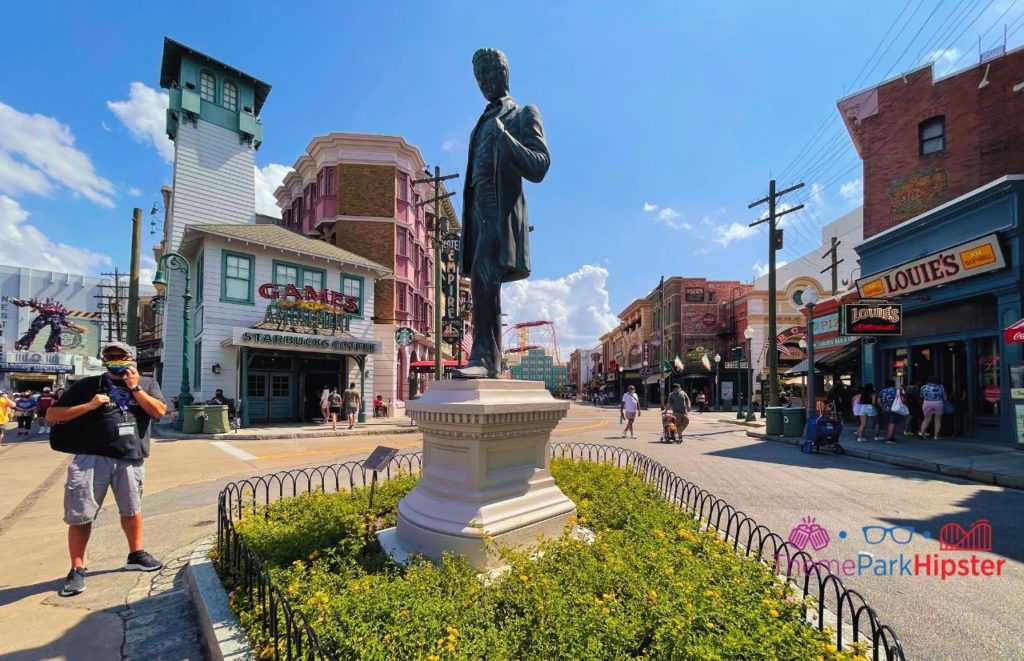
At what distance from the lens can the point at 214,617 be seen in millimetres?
3229

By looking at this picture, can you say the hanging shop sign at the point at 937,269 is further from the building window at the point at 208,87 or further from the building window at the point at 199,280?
the building window at the point at 208,87

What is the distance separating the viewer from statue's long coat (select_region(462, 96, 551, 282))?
4.45 m

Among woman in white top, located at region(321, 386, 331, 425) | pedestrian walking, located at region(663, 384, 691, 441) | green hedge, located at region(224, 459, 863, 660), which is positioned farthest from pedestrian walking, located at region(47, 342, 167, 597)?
woman in white top, located at region(321, 386, 331, 425)

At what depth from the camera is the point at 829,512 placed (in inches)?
252

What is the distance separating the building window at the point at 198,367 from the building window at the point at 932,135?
2918 centimetres

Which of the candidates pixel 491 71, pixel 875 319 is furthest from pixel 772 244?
pixel 491 71

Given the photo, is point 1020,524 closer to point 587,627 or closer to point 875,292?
point 587,627

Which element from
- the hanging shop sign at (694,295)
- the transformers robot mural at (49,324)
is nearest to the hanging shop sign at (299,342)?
the hanging shop sign at (694,295)

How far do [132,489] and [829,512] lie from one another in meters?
8.28

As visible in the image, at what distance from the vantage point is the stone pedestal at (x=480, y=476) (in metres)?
3.81

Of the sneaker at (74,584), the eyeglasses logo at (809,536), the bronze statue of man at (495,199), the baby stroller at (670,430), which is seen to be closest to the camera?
the sneaker at (74,584)

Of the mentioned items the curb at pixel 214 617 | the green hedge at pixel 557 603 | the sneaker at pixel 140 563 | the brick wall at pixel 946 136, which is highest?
the brick wall at pixel 946 136

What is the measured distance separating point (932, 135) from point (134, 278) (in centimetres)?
3389

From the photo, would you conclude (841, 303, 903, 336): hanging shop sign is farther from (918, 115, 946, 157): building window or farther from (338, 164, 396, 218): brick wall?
(338, 164, 396, 218): brick wall
